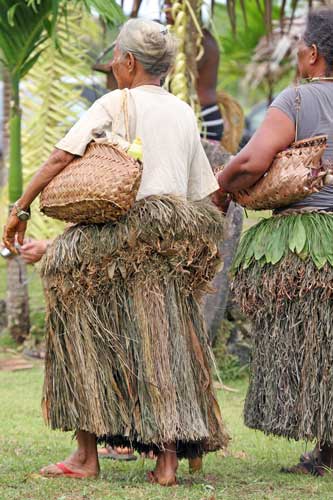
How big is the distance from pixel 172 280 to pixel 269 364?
1.86 ft

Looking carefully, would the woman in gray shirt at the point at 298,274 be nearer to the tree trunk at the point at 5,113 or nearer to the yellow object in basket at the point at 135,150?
the yellow object in basket at the point at 135,150

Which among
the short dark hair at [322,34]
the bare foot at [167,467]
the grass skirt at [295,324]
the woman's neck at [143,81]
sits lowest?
the bare foot at [167,467]

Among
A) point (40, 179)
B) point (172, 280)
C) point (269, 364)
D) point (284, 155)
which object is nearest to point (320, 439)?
point (269, 364)

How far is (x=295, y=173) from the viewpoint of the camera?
4.38 m

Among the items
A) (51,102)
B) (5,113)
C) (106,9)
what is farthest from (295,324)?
(5,113)

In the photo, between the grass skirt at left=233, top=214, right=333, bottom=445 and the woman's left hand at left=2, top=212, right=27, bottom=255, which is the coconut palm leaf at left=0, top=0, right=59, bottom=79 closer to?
the woman's left hand at left=2, top=212, right=27, bottom=255

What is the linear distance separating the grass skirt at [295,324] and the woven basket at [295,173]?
5.5 inches

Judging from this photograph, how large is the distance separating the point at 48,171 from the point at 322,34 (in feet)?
4.11

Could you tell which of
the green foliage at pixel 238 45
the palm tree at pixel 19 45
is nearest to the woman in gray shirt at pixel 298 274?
the palm tree at pixel 19 45

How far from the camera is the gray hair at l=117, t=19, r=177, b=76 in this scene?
171 inches

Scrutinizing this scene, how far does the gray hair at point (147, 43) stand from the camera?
4.35 m

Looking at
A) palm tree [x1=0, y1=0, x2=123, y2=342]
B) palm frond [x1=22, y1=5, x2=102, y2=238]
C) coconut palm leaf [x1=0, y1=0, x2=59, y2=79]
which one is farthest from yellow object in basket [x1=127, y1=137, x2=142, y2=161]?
palm frond [x1=22, y1=5, x2=102, y2=238]

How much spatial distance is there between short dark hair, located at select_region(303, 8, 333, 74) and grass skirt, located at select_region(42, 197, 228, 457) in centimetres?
84

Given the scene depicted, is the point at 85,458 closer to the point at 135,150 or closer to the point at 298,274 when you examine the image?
the point at 298,274
